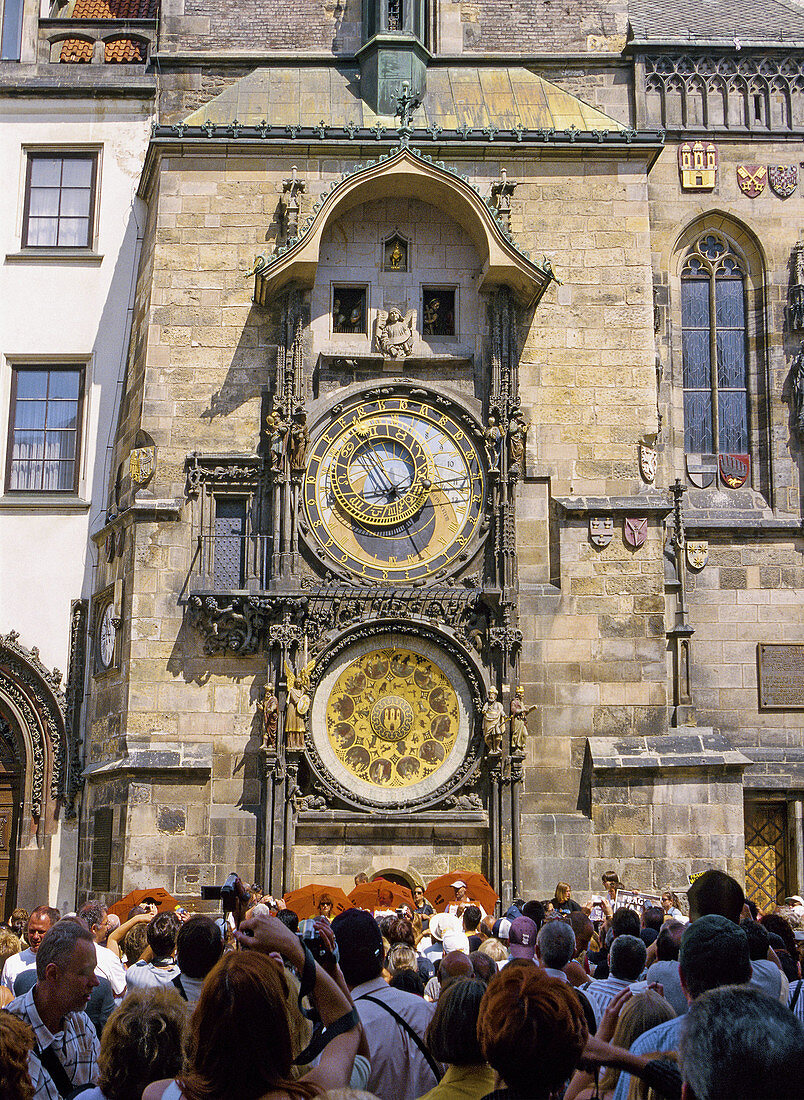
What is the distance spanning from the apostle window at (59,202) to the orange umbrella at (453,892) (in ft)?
36.9

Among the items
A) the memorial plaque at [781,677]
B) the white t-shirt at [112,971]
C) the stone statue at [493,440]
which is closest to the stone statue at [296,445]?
the stone statue at [493,440]

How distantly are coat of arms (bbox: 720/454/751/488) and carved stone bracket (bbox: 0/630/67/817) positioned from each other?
10.0 metres

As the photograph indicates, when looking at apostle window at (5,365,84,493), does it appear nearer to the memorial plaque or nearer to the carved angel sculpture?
the carved angel sculpture

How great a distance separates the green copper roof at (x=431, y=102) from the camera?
19219 millimetres

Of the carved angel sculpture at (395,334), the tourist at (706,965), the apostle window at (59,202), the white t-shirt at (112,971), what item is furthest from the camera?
the apostle window at (59,202)

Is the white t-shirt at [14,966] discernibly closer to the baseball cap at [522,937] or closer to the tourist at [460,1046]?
the baseball cap at [522,937]

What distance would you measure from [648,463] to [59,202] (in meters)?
9.86

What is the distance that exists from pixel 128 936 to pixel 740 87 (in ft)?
57.2

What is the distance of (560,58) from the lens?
800 inches

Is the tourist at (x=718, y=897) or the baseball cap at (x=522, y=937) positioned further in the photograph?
the baseball cap at (x=522, y=937)

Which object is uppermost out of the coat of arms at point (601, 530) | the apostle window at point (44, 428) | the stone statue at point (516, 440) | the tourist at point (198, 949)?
the apostle window at point (44, 428)

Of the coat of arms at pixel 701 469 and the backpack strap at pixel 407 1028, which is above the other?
the coat of arms at pixel 701 469

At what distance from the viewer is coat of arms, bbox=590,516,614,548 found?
57.8 feet

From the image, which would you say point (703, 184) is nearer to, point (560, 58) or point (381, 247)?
point (560, 58)
